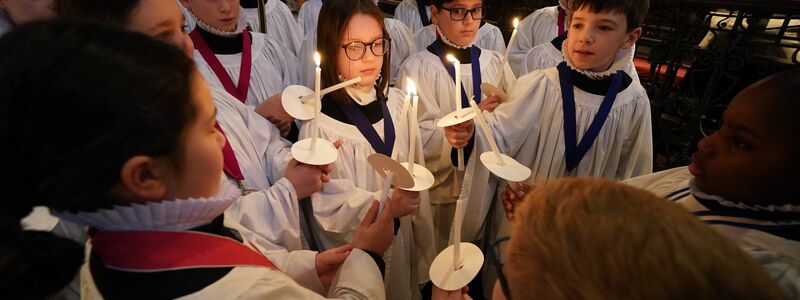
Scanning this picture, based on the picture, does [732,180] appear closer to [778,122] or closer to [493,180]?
[778,122]

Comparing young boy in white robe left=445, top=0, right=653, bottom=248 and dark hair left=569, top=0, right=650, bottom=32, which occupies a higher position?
dark hair left=569, top=0, right=650, bottom=32

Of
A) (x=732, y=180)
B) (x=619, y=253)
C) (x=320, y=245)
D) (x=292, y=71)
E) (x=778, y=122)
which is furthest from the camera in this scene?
(x=292, y=71)

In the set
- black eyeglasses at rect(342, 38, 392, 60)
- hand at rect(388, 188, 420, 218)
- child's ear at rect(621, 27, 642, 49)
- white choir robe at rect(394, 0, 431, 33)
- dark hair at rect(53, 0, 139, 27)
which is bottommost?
hand at rect(388, 188, 420, 218)

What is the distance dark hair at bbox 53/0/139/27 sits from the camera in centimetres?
117

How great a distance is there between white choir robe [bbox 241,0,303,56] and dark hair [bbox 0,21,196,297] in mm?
3180

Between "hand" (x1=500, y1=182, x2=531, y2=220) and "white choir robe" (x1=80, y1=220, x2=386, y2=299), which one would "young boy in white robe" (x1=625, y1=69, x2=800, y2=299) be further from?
"white choir robe" (x1=80, y1=220, x2=386, y2=299)

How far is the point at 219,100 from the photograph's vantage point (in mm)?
1723

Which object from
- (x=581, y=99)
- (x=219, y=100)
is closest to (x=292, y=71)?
(x=219, y=100)

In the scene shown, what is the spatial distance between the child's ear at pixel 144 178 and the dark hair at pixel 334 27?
1.24 meters

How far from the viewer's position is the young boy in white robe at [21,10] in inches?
56.2

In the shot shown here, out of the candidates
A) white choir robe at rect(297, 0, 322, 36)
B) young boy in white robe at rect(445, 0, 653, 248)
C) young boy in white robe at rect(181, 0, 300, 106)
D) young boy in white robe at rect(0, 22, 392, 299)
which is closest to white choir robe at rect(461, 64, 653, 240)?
young boy in white robe at rect(445, 0, 653, 248)

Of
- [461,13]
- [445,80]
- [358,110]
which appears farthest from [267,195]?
[461,13]

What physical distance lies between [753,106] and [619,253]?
2.82ft

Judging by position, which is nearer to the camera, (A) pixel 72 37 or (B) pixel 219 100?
(A) pixel 72 37
